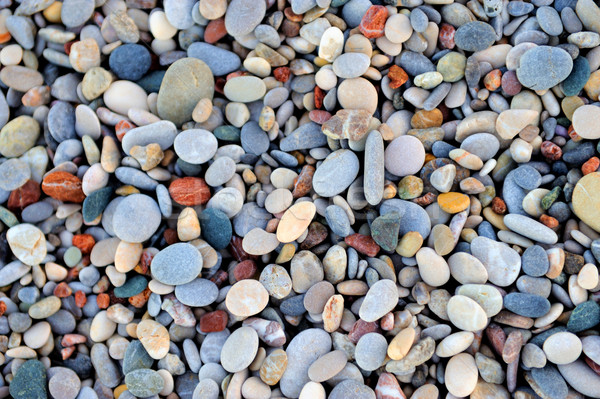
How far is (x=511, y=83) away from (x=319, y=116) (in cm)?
44

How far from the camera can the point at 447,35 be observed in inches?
43.7

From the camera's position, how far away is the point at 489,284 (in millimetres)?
994

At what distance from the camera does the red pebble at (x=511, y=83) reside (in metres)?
1.08

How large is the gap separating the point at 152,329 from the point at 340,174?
52cm

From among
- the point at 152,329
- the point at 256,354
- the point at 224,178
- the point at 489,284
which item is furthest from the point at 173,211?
the point at 489,284

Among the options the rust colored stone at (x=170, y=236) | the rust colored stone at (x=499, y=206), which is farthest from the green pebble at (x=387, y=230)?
the rust colored stone at (x=170, y=236)

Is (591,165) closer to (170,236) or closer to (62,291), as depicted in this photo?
(170,236)

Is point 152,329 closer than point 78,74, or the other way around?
point 152,329

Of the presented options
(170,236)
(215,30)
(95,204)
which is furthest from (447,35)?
(95,204)

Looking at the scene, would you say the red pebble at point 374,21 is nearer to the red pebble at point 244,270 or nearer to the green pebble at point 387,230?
the green pebble at point 387,230

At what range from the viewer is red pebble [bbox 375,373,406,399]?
0.92 metres

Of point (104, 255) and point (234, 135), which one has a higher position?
point (234, 135)

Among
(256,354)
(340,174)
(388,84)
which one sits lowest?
(256,354)

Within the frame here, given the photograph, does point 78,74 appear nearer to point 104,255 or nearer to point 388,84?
point 104,255
